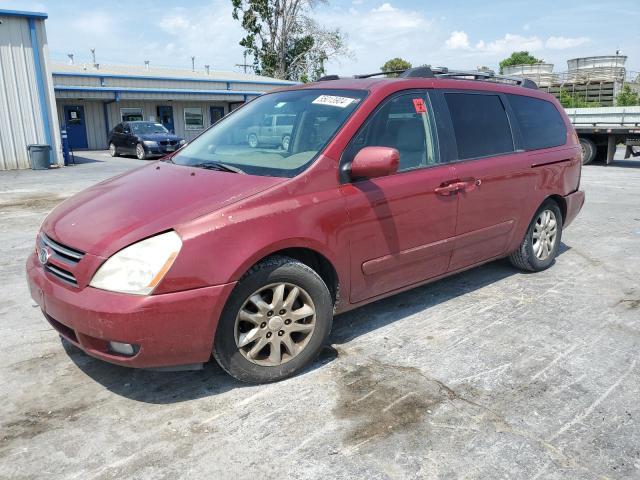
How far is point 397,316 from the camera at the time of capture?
4.04 m

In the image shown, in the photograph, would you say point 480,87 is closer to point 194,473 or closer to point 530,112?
point 530,112

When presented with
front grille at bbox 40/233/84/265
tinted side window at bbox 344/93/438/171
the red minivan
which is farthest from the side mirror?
front grille at bbox 40/233/84/265

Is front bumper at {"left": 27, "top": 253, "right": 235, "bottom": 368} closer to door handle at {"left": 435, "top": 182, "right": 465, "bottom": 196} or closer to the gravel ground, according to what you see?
the gravel ground

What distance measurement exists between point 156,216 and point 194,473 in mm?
1260

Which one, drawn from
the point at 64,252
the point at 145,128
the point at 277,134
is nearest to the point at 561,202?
the point at 277,134

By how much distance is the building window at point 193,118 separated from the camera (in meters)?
30.9

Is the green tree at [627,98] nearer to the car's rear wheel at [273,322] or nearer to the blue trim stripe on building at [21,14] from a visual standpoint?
the blue trim stripe on building at [21,14]

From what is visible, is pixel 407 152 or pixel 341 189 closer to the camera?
pixel 341 189

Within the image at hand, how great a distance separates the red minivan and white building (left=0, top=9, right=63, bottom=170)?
47.2 feet

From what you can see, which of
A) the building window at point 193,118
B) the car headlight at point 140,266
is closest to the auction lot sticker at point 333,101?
the car headlight at point 140,266

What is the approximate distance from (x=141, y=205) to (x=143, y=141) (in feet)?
61.3

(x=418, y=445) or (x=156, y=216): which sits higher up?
(x=156, y=216)

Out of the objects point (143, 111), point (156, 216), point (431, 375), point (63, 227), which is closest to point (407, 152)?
point (431, 375)

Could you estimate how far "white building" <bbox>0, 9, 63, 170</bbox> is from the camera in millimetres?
15250
